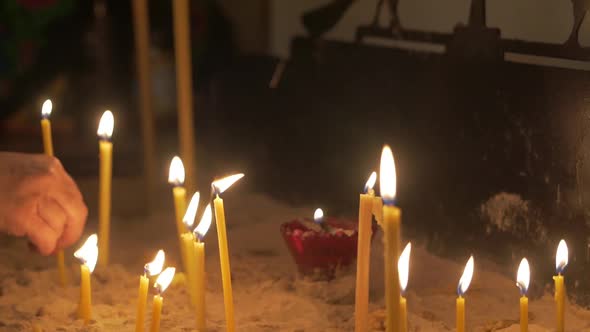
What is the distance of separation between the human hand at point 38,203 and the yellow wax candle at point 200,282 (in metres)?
0.35

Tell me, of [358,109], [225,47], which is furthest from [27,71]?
[358,109]

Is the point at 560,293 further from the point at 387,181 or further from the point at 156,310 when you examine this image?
the point at 156,310

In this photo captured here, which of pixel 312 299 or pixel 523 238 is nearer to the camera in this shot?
pixel 312 299

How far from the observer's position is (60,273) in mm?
1722

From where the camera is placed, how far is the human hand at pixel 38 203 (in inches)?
63.6

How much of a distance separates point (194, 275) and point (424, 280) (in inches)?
20.0

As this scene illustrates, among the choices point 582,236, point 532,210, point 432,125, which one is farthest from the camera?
point 432,125

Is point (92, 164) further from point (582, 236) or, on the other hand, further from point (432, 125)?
point (582, 236)

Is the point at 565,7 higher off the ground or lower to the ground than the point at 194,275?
higher

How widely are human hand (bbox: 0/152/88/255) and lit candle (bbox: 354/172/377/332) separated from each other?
2.02ft

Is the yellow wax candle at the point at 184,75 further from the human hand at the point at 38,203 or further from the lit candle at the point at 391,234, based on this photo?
the lit candle at the point at 391,234

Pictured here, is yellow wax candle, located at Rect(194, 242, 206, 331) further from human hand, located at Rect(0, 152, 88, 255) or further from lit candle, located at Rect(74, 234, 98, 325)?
human hand, located at Rect(0, 152, 88, 255)

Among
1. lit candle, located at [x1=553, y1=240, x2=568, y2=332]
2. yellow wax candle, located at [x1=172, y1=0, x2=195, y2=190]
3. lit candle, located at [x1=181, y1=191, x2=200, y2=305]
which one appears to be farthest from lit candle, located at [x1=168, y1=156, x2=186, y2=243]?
lit candle, located at [x1=553, y1=240, x2=568, y2=332]

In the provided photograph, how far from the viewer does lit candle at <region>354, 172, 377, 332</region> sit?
1.22 m
